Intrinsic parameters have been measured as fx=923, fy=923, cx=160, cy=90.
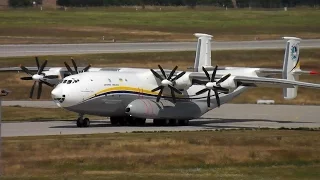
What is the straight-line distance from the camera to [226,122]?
5631 centimetres

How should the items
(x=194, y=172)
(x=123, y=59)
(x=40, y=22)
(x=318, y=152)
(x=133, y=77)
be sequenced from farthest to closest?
(x=40, y=22) < (x=123, y=59) < (x=133, y=77) < (x=318, y=152) < (x=194, y=172)

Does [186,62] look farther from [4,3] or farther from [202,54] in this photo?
[4,3]

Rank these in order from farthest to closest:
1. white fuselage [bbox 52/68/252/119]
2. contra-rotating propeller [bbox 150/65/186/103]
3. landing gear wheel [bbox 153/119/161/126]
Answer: landing gear wheel [bbox 153/119/161/126]
contra-rotating propeller [bbox 150/65/186/103]
white fuselage [bbox 52/68/252/119]

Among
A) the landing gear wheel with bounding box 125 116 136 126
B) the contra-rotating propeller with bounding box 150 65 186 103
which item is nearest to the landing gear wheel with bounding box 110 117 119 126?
the landing gear wheel with bounding box 125 116 136 126

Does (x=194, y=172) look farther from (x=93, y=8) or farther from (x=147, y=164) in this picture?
(x=93, y=8)

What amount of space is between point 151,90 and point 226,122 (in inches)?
217

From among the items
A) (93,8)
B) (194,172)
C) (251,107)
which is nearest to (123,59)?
(251,107)

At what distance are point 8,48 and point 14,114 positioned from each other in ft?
100

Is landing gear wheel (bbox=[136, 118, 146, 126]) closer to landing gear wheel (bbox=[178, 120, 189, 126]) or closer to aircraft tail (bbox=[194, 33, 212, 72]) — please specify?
landing gear wheel (bbox=[178, 120, 189, 126])

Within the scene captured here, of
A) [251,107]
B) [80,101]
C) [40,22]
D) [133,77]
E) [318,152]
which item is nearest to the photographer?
[318,152]

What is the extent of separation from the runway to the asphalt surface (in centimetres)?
2245

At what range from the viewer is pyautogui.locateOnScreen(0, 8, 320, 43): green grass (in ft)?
338

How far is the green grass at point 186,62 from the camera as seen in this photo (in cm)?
7056

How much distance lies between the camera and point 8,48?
3423 inches
